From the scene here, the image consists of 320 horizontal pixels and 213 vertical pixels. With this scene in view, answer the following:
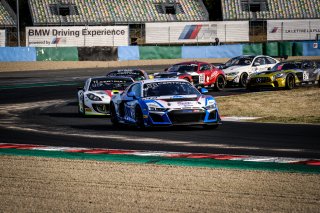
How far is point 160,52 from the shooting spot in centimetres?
5459

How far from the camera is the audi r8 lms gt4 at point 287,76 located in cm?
3138

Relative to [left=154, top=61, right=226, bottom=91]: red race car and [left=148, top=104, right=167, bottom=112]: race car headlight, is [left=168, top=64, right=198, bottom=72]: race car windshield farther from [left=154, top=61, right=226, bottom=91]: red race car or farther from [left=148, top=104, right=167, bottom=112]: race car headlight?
[left=148, top=104, right=167, bottom=112]: race car headlight

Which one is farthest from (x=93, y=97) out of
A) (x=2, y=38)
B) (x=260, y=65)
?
(x=2, y=38)

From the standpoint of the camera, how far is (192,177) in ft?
37.1

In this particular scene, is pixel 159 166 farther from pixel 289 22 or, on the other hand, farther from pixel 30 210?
pixel 289 22

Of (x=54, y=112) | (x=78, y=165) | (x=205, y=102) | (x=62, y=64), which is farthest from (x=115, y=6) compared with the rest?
(x=78, y=165)

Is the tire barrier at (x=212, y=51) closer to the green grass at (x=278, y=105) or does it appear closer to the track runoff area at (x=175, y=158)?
the green grass at (x=278, y=105)

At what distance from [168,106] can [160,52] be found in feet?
121

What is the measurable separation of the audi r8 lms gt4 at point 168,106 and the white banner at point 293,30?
4250 cm

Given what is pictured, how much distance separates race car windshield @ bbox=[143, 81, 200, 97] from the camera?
1869 centimetres

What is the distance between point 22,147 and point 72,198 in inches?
229

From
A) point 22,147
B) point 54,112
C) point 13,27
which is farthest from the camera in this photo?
point 13,27

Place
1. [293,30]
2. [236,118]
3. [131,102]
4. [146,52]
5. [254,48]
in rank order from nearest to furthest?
[131,102]
[236,118]
[146,52]
[254,48]
[293,30]

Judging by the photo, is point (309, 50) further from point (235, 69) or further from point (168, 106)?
point (168, 106)
